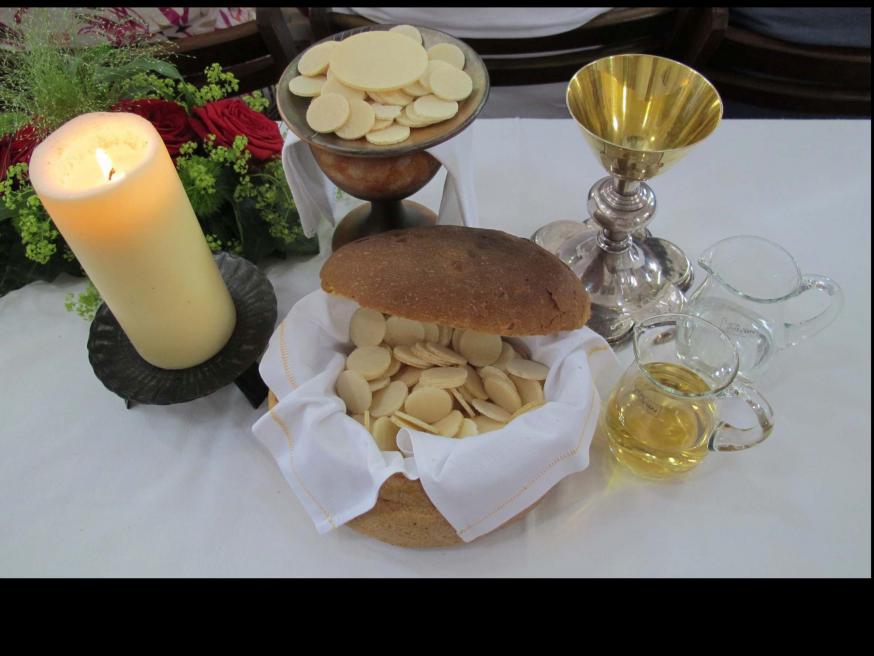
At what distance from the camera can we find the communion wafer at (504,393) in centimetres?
50

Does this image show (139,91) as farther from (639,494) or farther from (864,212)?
(864,212)

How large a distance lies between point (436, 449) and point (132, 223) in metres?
0.26

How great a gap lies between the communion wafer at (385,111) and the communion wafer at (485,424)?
0.26 meters

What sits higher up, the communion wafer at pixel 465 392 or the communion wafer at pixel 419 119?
the communion wafer at pixel 419 119

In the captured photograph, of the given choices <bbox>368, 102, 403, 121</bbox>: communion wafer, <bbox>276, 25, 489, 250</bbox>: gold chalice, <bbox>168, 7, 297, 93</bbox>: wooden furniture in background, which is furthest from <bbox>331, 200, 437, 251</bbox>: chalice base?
<bbox>168, 7, 297, 93</bbox>: wooden furniture in background

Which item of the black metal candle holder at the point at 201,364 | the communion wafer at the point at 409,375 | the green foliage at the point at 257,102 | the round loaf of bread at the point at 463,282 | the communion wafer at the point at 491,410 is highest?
the green foliage at the point at 257,102

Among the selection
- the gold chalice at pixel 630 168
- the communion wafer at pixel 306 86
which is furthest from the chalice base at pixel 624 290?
the communion wafer at pixel 306 86

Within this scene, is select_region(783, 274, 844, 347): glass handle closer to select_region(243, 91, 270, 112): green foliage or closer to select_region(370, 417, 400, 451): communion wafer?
select_region(370, 417, 400, 451): communion wafer

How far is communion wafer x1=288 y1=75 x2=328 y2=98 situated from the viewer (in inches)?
21.8

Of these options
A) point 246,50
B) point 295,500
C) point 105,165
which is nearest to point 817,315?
point 295,500

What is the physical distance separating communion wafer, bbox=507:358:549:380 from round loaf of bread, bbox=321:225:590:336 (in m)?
0.04

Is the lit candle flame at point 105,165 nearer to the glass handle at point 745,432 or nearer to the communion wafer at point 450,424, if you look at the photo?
the communion wafer at point 450,424

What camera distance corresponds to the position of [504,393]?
1.65ft

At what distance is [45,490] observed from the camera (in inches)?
21.0
